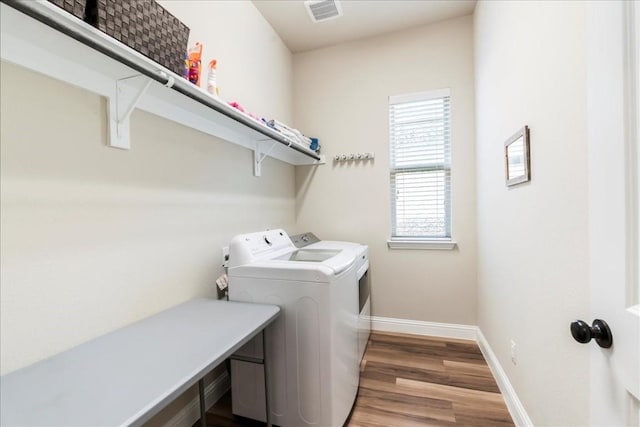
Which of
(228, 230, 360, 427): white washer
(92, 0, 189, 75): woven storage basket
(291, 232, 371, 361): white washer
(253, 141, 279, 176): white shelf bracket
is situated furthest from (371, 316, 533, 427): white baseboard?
(92, 0, 189, 75): woven storage basket

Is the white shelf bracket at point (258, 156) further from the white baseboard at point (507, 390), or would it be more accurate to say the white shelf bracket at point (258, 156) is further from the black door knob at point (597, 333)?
the white baseboard at point (507, 390)

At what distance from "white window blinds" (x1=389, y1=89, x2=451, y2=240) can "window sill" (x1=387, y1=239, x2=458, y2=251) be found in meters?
0.07

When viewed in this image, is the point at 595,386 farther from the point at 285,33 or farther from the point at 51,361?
the point at 285,33

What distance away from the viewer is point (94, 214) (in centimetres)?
112

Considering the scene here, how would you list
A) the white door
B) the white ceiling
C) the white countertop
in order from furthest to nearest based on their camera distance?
1. the white ceiling
2. the white countertop
3. the white door

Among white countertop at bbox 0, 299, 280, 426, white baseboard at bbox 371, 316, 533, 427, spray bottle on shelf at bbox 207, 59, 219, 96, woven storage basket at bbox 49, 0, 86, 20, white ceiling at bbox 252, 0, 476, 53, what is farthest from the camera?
white ceiling at bbox 252, 0, 476, 53

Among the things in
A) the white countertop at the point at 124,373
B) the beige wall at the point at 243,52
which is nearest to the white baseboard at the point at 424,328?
the white countertop at the point at 124,373

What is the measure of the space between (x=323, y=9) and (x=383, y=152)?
4.24ft

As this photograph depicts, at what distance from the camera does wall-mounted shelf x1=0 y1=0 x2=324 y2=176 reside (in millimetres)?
761

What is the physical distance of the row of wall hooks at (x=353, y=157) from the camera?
2764 millimetres

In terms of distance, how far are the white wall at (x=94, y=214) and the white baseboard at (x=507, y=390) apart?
1.83 meters

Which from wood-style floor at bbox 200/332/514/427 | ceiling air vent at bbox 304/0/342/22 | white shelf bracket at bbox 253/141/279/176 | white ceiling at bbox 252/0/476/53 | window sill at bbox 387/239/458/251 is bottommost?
wood-style floor at bbox 200/332/514/427

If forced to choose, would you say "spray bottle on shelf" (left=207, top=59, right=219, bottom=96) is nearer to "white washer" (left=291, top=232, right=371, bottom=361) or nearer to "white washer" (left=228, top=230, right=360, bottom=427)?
"white washer" (left=228, top=230, right=360, bottom=427)

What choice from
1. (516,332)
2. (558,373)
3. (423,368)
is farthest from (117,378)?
(423,368)
